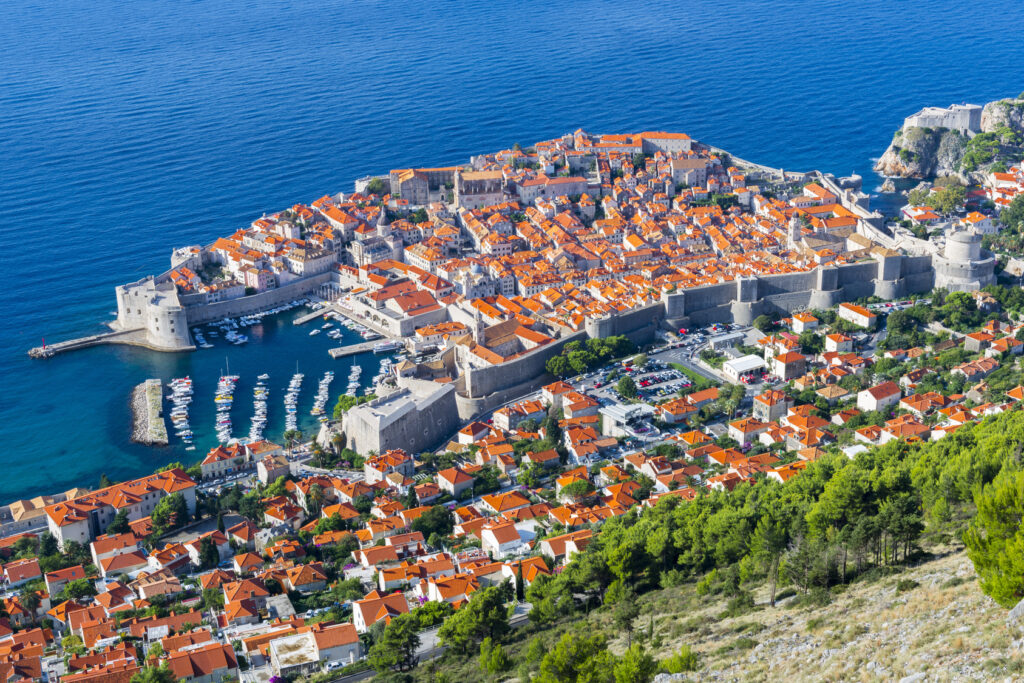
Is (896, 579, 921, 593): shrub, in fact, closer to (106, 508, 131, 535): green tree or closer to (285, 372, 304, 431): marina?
(106, 508, 131, 535): green tree

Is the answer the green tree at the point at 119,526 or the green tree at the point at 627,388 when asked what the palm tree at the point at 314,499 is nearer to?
the green tree at the point at 119,526

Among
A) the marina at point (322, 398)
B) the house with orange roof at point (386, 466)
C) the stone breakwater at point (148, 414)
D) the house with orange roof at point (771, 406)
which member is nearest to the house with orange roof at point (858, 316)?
the house with orange roof at point (771, 406)

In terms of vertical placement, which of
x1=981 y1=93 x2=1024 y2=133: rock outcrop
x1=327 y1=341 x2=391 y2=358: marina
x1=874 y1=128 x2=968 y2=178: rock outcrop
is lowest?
x1=327 y1=341 x2=391 y2=358: marina

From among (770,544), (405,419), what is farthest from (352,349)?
(770,544)

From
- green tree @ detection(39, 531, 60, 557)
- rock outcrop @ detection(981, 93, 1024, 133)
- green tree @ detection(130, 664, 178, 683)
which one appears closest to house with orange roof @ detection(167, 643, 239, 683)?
green tree @ detection(130, 664, 178, 683)

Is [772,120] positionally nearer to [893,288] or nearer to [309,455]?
[893,288]
